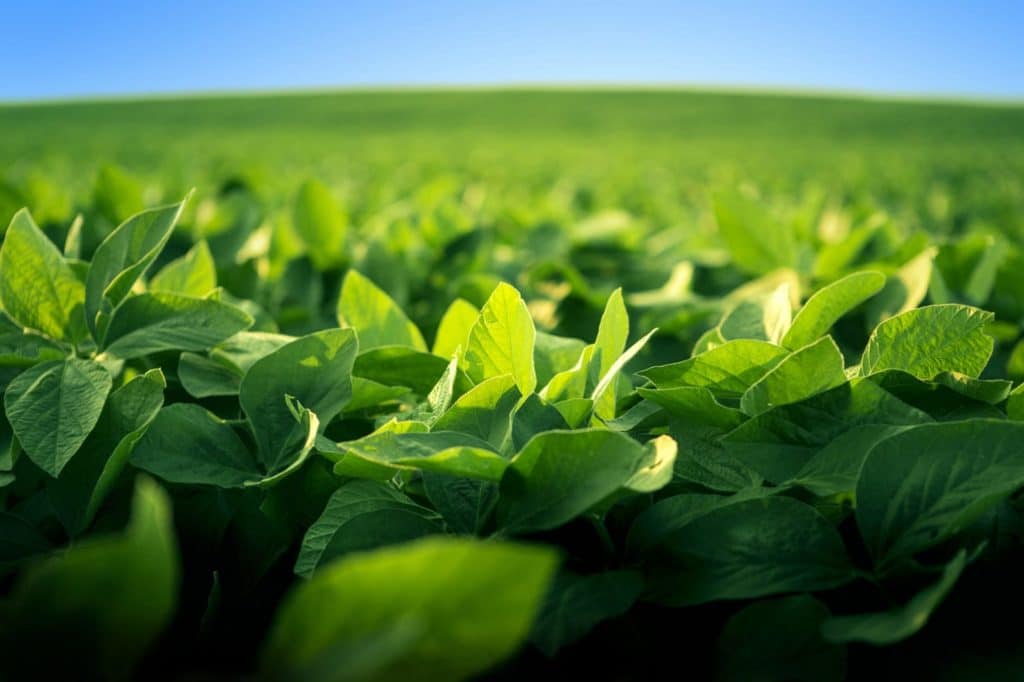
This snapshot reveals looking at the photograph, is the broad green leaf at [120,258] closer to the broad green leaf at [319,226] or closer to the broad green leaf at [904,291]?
the broad green leaf at [319,226]

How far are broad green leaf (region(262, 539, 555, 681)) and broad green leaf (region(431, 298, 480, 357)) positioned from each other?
2.06ft

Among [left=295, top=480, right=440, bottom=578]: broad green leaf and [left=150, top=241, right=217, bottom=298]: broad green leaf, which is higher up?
[left=150, top=241, right=217, bottom=298]: broad green leaf

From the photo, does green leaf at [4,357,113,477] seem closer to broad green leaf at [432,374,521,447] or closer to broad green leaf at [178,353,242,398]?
broad green leaf at [178,353,242,398]

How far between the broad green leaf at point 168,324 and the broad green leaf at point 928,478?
2.18 ft

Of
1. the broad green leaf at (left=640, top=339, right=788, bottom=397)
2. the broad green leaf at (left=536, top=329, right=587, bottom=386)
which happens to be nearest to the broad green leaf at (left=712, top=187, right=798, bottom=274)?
the broad green leaf at (left=536, top=329, right=587, bottom=386)

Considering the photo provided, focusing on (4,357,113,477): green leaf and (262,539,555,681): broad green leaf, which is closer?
(262,539,555,681): broad green leaf

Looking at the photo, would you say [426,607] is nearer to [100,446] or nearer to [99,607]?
[99,607]

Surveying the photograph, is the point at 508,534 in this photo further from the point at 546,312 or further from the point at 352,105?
the point at 352,105

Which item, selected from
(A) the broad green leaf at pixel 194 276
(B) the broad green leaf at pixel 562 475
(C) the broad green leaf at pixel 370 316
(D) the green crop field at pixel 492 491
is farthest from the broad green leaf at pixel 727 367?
(A) the broad green leaf at pixel 194 276

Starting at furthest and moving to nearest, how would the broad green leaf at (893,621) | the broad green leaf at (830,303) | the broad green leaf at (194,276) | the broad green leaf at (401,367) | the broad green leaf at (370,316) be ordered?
the broad green leaf at (194,276)
the broad green leaf at (370,316)
the broad green leaf at (401,367)
the broad green leaf at (830,303)
the broad green leaf at (893,621)

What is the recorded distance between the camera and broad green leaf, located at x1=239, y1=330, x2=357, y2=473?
0.86 metres

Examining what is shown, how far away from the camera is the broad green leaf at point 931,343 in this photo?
2.66 ft

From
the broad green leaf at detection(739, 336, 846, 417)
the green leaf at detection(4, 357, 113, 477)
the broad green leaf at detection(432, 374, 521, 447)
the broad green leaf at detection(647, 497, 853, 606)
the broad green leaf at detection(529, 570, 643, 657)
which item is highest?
the broad green leaf at detection(739, 336, 846, 417)

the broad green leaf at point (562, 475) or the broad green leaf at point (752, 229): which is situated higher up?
the broad green leaf at point (752, 229)
